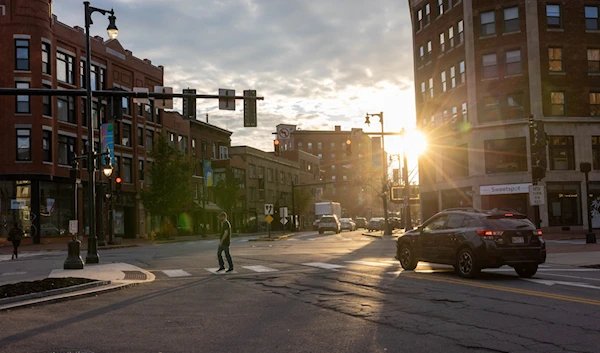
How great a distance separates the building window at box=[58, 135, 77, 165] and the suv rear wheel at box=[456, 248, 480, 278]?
38.2 meters

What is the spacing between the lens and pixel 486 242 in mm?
14164

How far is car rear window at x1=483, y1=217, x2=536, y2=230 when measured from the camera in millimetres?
14344

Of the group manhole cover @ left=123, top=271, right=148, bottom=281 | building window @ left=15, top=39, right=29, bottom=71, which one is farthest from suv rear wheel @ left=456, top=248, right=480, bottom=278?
building window @ left=15, top=39, right=29, bottom=71

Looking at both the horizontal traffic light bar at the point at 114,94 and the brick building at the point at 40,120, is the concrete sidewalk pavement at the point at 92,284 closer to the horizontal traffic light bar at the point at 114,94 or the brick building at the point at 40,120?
the horizontal traffic light bar at the point at 114,94

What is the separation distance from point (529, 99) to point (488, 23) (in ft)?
20.7

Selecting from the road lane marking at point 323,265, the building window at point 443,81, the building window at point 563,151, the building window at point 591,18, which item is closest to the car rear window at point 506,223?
the road lane marking at point 323,265

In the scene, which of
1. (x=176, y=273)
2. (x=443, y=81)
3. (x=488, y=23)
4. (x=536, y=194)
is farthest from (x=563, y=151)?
(x=176, y=273)

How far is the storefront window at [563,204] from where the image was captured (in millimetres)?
43125

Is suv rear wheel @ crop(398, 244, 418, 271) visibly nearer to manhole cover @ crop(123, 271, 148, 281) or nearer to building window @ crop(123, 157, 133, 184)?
manhole cover @ crop(123, 271, 148, 281)

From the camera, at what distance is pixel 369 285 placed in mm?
13570

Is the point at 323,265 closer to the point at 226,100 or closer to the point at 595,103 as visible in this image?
the point at 226,100

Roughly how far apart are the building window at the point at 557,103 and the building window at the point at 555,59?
1.72 m

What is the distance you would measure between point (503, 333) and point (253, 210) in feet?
247

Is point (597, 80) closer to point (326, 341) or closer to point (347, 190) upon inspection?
point (326, 341)
